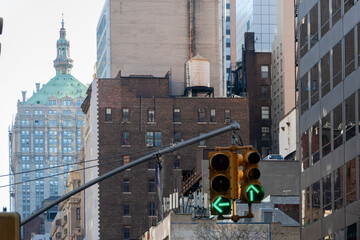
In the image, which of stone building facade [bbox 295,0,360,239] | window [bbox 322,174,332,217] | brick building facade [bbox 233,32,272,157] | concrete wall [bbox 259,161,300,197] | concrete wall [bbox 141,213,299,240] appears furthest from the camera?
brick building facade [bbox 233,32,272,157]

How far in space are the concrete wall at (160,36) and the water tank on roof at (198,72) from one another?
425 centimetres

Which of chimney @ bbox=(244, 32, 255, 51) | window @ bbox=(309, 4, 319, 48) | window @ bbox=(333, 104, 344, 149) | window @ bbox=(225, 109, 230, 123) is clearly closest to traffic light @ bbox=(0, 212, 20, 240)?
window @ bbox=(333, 104, 344, 149)

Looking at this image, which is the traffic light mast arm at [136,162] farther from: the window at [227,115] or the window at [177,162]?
the window at [227,115]

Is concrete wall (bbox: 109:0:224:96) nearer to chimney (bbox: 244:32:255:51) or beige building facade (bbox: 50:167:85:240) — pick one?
chimney (bbox: 244:32:255:51)

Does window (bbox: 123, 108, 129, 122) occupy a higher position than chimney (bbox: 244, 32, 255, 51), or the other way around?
chimney (bbox: 244, 32, 255, 51)

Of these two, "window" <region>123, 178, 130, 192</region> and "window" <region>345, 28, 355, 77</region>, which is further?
"window" <region>123, 178, 130, 192</region>

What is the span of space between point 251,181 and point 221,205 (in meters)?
0.73

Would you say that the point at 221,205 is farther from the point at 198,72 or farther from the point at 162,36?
the point at 162,36

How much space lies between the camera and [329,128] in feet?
130

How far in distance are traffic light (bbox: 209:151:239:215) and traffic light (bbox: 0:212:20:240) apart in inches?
209

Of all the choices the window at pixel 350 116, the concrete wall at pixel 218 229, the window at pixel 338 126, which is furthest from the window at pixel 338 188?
the concrete wall at pixel 218 229

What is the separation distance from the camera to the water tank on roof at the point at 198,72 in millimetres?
145750

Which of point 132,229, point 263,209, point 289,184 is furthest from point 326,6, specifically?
point 132,229

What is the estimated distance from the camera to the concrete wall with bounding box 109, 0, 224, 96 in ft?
501
